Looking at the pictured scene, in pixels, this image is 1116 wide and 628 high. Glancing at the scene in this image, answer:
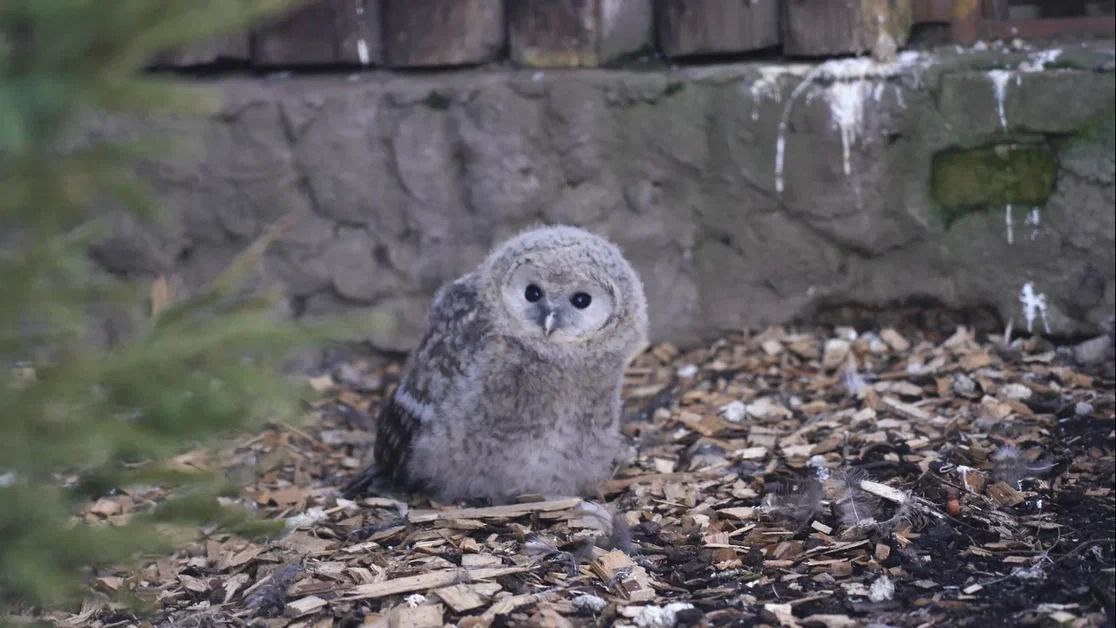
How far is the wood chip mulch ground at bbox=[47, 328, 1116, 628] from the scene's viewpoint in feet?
9.61

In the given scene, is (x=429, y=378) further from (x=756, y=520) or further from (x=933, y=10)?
(x=933, y=10)

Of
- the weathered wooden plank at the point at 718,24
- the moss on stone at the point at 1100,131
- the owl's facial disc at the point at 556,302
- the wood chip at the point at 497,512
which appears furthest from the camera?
the weathered wooden plank at the point at 718,24

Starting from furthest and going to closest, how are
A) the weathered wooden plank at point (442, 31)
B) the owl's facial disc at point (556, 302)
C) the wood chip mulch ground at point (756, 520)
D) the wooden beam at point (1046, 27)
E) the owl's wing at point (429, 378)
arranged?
Result: the weathered wooden plank at point (442, 31)
the wooden beam at point (1046, 27)
the owl's wing at point (429, 378)
the owl's facial disc at point (556, 302)
the wood chip mulch ground at point (756, 520)


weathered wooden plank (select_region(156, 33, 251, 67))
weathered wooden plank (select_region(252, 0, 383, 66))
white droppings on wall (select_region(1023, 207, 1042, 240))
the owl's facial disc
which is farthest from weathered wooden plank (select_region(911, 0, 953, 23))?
weathered wooden plank (select_region(156, 33, 251, 67))

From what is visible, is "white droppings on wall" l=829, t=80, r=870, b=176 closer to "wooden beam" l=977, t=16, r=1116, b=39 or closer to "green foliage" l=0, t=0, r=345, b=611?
"wooden beam" l=977, t=16, r=1116, b=39

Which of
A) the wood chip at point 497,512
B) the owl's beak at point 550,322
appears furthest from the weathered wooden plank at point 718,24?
the wood chip at point 497,512

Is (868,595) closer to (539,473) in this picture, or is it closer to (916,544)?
(916,544)

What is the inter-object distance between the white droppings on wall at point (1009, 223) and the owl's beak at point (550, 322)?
186cm

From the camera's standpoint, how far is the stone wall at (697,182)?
4434 mm

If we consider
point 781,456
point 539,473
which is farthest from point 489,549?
point 781,456

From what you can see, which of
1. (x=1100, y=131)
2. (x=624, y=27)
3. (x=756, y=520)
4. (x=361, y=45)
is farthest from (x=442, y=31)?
(x=1100, y=131)

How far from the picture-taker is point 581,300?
12.6 feet

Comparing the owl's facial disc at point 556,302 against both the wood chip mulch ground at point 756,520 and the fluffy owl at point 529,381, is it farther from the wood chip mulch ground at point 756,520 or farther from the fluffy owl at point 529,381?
the wood chip mulch ground at point 756,520

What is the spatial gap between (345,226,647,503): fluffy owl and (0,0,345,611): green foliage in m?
1.58
